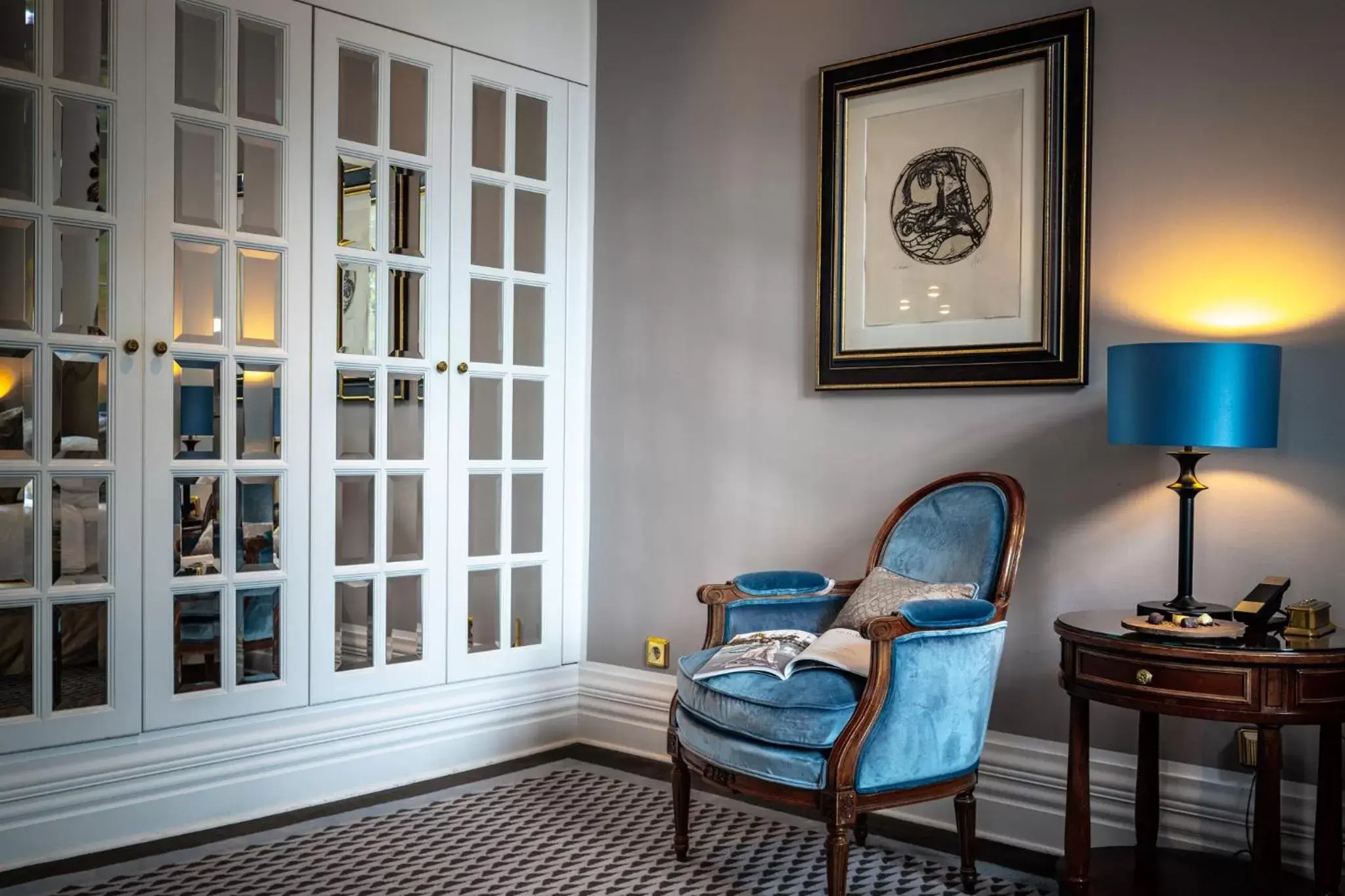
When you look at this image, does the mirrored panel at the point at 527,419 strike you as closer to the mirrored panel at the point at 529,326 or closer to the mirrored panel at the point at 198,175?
the mirrored panel at the point at 529,326

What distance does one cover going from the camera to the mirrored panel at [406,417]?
3516 millimetres

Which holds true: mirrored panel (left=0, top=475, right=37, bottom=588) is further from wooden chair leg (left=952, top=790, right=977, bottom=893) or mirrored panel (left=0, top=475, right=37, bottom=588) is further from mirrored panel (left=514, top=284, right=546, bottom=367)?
wooden chair leg (left=952, top=790, right=977, bottom=893)

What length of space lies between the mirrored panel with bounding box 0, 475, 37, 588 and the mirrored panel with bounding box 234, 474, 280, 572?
510 millimetres

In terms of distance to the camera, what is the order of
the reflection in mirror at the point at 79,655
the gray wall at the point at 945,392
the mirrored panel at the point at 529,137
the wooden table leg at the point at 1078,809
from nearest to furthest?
the wooden table leg at the point at 1078,809
the gray wall at the point at 945,392
the reflection in mirror at the point at 79,655
the mirrored panel at the point at 529,137

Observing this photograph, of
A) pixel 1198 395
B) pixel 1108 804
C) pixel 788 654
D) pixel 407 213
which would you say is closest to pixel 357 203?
pixel 407 213

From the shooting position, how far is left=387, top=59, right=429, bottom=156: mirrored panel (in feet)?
11.5

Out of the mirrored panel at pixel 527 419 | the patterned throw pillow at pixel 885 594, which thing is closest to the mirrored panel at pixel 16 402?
the mirrored panel at pixel 527 419

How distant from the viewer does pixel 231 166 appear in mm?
3154

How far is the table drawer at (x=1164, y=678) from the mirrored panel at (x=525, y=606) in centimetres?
201

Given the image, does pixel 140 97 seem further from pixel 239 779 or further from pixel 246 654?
pixel 239 779

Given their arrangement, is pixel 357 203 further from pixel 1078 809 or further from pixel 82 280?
pixel 1078 809

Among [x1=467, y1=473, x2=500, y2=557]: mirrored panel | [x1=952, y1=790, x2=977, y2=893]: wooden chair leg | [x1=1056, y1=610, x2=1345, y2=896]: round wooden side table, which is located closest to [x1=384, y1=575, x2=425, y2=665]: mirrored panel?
[x1=467, y1=473, x2=500, y2=557]: mirrored panel

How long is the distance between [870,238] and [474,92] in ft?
4.66

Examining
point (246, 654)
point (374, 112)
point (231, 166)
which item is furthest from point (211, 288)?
point (246, 654)
